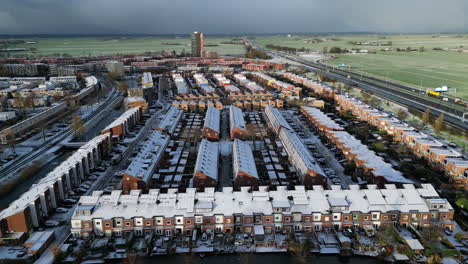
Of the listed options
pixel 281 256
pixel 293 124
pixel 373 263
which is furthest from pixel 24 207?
pixel 293 124

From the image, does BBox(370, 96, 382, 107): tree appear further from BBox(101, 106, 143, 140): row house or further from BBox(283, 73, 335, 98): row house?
BBox(101, 106, 143, 140): row house

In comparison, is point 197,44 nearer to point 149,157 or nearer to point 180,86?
point 180,86

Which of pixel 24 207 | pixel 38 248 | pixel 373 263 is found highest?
pixel 24 207

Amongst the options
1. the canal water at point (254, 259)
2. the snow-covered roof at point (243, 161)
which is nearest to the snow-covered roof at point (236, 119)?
the snow-covered roof at point (243, 161)

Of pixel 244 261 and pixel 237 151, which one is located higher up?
pixel 237 151

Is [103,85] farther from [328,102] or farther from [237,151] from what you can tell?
[237,151]

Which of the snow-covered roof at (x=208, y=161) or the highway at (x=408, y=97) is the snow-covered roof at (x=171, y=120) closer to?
the snow-covered roof at (x=208, y=161)
